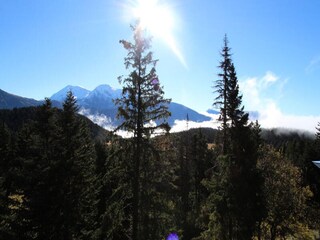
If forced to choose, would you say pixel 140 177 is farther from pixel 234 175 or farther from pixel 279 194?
pixel 279 194

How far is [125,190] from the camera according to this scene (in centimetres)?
1978

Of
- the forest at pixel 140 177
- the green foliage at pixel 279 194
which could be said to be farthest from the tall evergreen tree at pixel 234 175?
the green foliage at pixel 279 194

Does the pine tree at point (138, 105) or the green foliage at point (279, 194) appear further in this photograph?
the green foliage at point (279, 194)

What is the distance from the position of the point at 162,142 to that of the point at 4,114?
182028mm

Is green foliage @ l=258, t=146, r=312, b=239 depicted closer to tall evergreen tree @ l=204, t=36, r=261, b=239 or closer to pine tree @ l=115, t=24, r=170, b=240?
tall evergreen tree @ l=204, t=36, r=261, b=239

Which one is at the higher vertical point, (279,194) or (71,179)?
(71,179)

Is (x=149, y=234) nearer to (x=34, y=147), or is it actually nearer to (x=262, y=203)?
(x=262, y=203)

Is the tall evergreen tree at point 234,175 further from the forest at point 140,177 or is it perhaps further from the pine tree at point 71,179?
the pine tree at point 71,179

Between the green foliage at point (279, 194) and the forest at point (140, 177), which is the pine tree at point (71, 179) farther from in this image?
the green foliage at point (279, 194)

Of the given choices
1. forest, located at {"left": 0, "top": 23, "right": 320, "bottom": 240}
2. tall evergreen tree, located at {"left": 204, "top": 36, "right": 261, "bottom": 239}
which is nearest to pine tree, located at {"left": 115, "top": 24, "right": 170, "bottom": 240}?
forest, located at {"left": 0, "top": 23, "right": 320, "bottom": 240}

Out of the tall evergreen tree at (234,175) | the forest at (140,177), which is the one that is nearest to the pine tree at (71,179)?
the forest at (140,177)

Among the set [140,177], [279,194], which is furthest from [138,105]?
[279,194]

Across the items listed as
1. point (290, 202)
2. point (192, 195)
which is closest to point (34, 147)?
point (290, 202)

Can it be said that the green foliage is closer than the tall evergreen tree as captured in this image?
No
